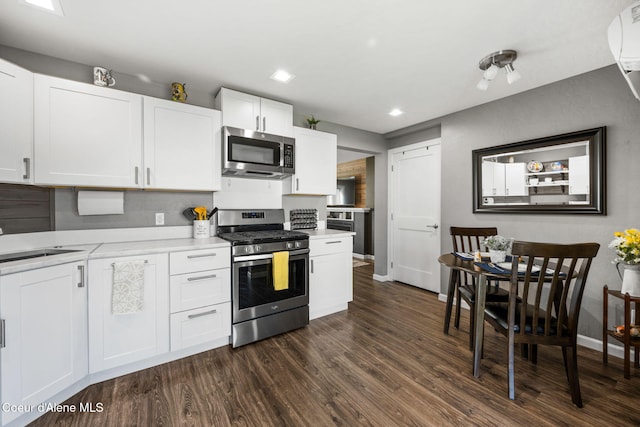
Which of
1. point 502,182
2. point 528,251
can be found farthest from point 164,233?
point 502,182

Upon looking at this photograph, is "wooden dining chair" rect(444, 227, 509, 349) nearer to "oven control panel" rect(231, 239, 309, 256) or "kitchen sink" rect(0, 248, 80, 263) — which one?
"oven control panel" rect(231, 239, 309, 256)

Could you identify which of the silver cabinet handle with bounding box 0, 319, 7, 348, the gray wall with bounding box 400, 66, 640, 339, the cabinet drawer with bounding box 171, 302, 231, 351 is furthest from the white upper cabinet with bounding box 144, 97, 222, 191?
the gray wall with bounding box 400, 66, 640, 339

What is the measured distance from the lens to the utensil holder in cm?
265

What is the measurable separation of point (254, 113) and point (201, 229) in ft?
4.31

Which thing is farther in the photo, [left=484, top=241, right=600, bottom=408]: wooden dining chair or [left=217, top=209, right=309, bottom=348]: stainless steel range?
[left=217, top=209, right=309, bottom=348]: stainless steel range

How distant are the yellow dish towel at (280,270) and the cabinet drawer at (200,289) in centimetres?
41

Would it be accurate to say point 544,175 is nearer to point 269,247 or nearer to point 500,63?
point 500,63

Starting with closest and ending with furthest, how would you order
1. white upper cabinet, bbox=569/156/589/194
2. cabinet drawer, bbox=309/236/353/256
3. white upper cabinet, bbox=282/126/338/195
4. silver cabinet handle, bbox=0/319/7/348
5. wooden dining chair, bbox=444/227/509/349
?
silver cabinet handle, bbox=0/319/7/348, wooden dining chair, bbox=444/227/509/349, white upper cabinet, bbox=569/156/589/194, cabinet drawer, bbox=309/236/353/256, white upper cabinet, bbox=282/126/338/195

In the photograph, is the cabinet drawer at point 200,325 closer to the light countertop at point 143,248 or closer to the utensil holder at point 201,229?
the light countertop at point 143,248

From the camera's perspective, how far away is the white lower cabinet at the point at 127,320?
1.88 metres

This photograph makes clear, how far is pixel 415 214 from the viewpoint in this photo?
416cm

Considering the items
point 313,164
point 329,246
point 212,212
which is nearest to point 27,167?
point 212,212

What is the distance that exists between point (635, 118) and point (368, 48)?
2224 mm

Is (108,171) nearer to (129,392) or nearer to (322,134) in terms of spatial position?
(129,392)
